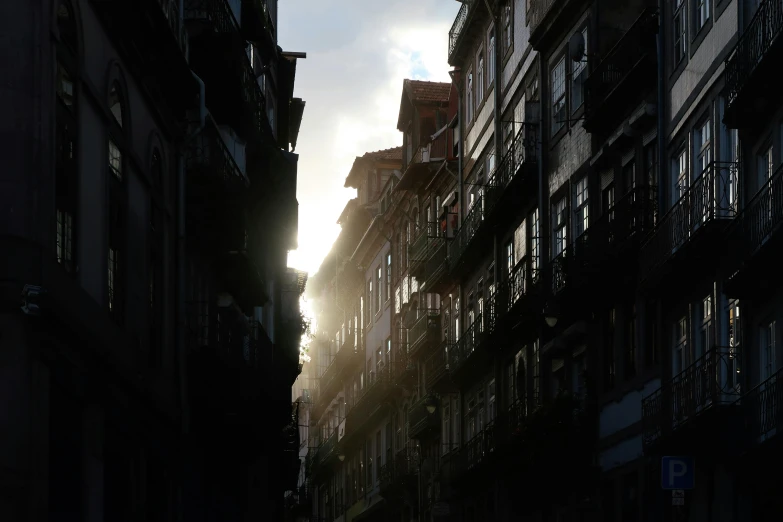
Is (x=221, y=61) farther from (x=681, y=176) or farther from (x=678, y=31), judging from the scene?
(x=681, y=176)

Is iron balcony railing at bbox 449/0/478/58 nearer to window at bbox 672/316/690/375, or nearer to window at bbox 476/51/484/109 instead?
window at bbox 476/51/484/109

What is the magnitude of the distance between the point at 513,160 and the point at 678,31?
10.6 metres

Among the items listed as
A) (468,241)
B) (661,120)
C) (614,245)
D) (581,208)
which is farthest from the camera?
(468,241)

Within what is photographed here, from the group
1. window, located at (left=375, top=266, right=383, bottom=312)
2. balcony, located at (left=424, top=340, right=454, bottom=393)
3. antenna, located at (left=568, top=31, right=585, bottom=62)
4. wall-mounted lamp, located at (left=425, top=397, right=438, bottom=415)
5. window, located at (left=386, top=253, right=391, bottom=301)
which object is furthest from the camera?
window, located at (left=375, top=266, right=383, bottom=312)

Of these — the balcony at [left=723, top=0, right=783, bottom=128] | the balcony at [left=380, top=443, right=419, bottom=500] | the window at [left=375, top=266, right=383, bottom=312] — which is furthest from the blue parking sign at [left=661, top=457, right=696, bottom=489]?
the window at [left=375, top=266, right=383, bottom=312]

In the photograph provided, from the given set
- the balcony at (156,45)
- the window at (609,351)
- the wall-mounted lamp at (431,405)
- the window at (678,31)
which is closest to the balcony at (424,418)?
the wall-mounted lamp at (431,405)

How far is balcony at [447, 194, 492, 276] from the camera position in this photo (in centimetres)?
4181

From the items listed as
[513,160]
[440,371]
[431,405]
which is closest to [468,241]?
[440,371]

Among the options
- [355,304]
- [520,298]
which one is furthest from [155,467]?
[355,304]

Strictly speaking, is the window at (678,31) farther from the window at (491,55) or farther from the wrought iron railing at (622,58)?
the window at (491,55)

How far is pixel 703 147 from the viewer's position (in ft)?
84.3

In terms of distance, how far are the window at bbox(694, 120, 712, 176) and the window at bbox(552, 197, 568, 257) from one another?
8.45 m

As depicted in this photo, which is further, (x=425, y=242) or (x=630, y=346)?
(x=425, y=242)

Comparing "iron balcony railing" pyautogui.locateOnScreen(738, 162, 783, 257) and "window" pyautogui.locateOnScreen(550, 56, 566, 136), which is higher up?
"window" pyautogui.locateOnScreen(550, 56, 566, 136)
